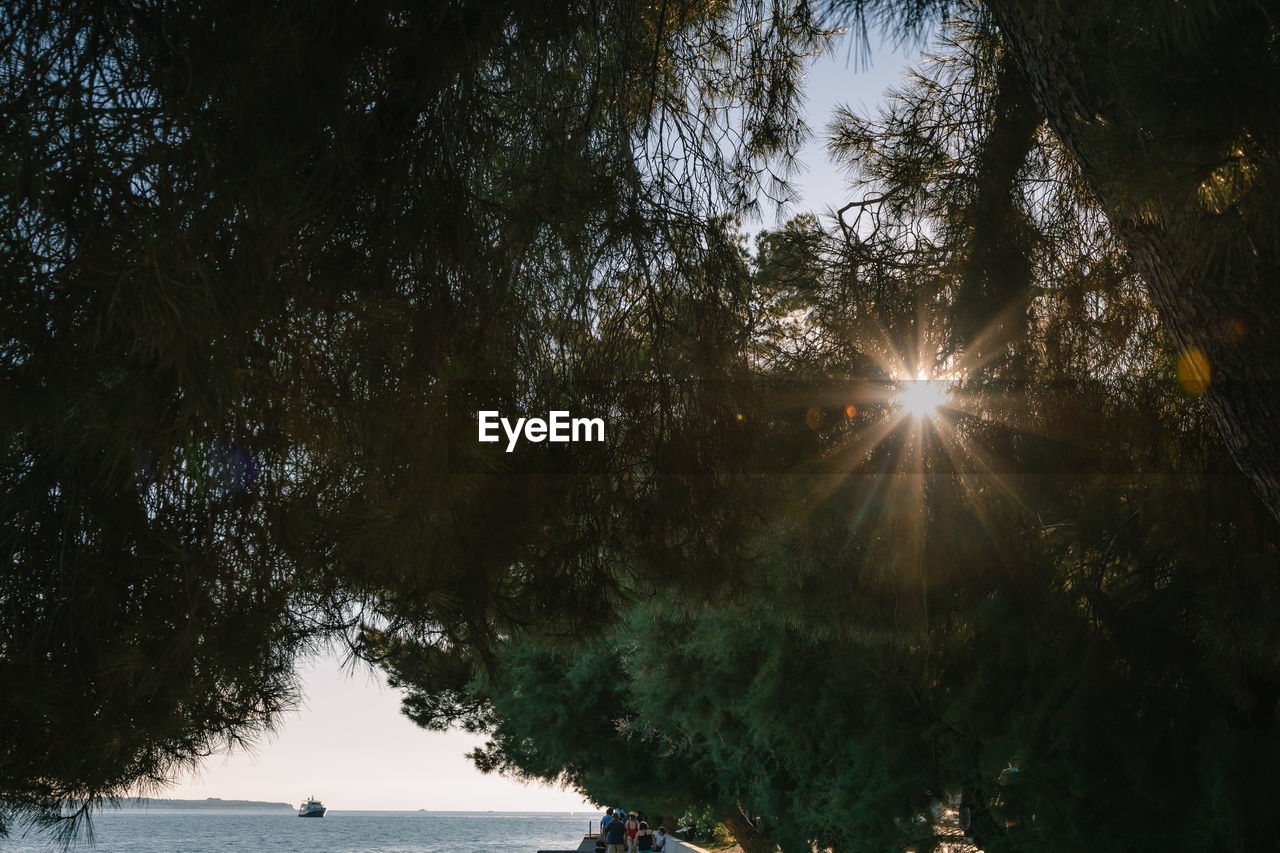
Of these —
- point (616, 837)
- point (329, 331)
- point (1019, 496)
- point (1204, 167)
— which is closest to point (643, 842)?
point (616, 837)

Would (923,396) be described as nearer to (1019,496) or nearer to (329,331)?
(1019,496)

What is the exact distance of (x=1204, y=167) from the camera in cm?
230

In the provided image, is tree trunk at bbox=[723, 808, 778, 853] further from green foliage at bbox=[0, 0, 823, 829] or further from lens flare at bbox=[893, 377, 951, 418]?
green foliage at bbox=[0, 0, 823, 829]

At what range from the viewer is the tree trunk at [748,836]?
20.5 metres

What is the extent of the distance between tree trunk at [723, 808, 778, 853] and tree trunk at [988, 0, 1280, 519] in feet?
61.7

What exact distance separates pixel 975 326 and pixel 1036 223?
0.63m

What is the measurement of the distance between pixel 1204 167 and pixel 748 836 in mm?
20391

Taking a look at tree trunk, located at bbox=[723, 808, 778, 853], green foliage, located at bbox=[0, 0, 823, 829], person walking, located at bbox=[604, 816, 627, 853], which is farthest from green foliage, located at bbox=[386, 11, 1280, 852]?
tree trunk, located at bbox=[723, 808, 778, 853]

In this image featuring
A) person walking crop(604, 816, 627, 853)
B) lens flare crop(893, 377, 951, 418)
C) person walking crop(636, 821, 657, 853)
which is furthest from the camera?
person walking crop(636, 821, 657, 853)

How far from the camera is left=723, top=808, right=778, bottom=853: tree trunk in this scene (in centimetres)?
2048

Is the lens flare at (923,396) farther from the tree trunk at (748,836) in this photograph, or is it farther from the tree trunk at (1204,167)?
the tree trunk at (748,836)

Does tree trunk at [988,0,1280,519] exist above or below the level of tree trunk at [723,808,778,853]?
above

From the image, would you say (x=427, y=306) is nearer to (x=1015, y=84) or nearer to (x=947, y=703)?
(x=1015, y=84)

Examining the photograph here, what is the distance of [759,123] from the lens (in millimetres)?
4660
